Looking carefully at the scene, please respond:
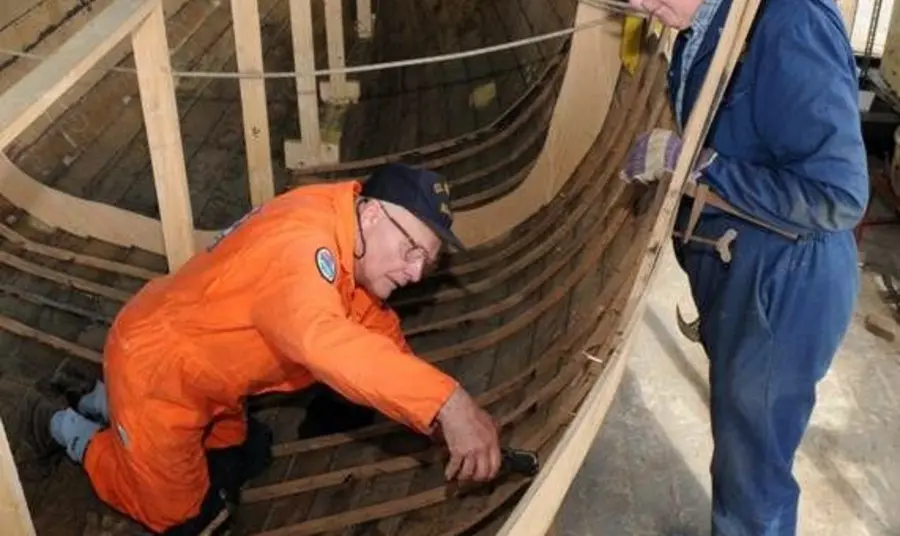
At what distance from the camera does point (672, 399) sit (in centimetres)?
405

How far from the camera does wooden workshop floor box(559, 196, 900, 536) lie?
3.56 metres

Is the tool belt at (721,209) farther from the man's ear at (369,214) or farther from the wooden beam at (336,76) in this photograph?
the wooden beam at (336,76)

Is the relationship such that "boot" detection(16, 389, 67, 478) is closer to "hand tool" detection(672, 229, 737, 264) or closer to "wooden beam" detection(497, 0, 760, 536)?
"wooden beam" detection(497, 0, 760, 536)

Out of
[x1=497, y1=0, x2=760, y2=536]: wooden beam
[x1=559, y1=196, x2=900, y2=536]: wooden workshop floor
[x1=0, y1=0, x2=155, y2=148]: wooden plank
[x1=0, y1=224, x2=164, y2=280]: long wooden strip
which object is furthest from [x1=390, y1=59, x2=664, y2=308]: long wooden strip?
[x1=0, y1=0, x2=155, y2=148]: wooden plank

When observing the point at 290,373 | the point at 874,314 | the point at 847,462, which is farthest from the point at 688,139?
the point at 874,314

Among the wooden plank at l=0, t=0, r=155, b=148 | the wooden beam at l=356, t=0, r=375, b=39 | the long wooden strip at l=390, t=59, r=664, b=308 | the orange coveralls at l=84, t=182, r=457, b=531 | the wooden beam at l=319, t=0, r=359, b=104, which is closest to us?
the wooden plank at l=0, t=0, r=155, b=148

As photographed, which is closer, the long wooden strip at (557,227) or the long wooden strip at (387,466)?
the long wooden strip at (387,466)

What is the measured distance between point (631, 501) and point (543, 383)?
2.79 feet

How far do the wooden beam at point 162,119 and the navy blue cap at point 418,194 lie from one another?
2.26 feet

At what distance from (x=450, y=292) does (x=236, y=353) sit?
120cm

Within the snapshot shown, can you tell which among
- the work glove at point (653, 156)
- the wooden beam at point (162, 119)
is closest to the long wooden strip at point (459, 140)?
the wooden beam at point (162, 119)

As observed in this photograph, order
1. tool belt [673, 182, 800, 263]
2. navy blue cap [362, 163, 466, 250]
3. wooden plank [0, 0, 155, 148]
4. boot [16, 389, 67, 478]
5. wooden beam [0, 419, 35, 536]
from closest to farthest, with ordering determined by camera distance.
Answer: wooden beam [0, 419, 35, 536]
wooden plank [0, 0, 155, 148]
navy blue cap [362, 163, 466, 250]
tool belt [673, 182, 800, 263]
boot [16, 389, 67, 478]

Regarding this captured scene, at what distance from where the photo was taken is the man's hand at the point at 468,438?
6.63ft

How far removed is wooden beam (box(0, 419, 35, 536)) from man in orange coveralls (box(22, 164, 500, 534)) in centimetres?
53
